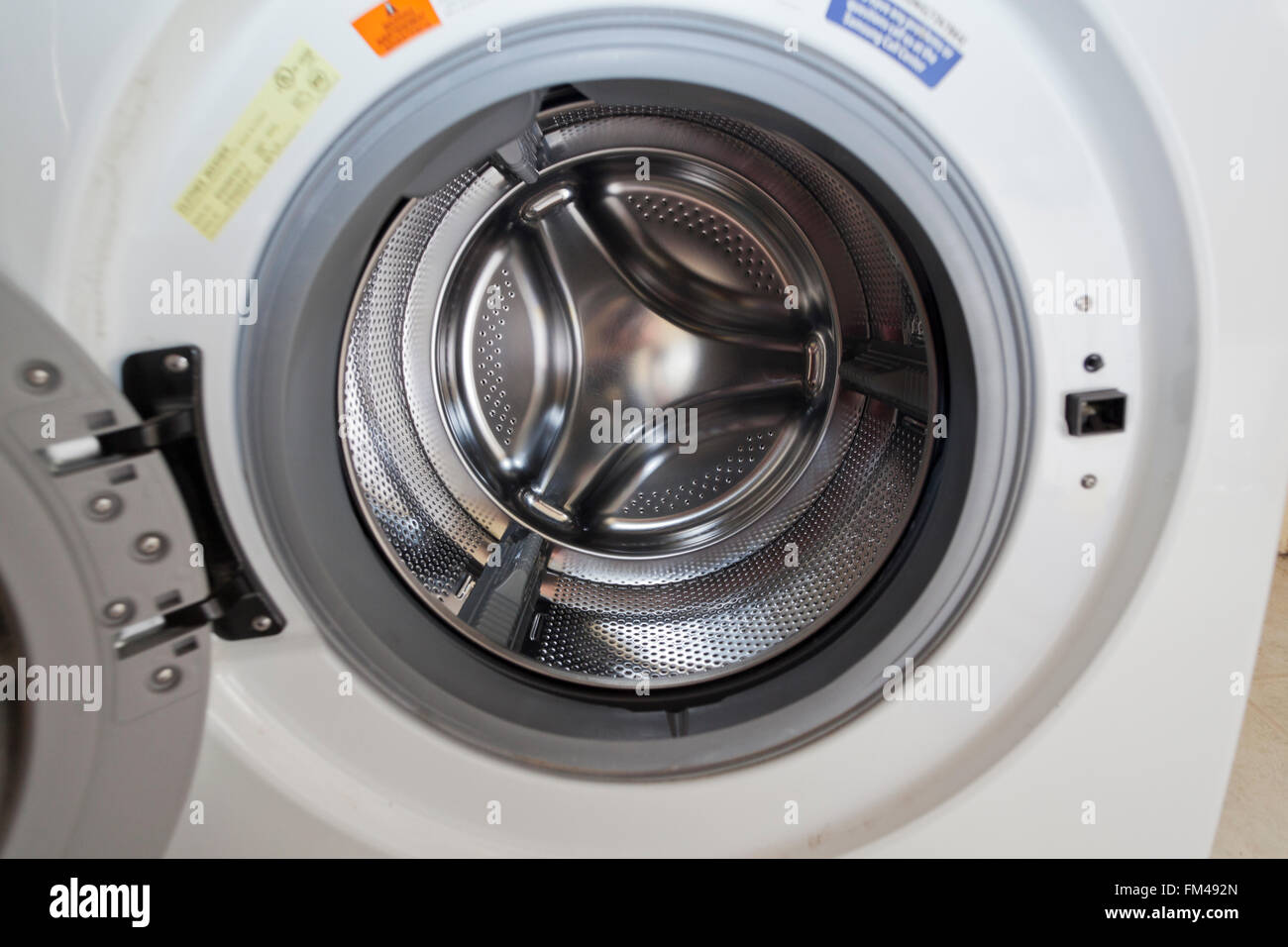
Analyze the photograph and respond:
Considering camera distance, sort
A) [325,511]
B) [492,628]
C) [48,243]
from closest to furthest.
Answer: [48,243] < [325,511] < [492,628]

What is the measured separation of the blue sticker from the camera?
0.54 m

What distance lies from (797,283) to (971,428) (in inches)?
15.3

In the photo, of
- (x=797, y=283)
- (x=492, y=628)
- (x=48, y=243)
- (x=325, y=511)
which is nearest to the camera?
(x=48, y=243)

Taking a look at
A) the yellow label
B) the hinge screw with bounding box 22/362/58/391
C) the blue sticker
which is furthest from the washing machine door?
the blue sticker

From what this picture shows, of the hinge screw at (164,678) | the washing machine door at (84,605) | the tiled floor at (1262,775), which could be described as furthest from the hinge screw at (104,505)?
the tiled floor at (1262,775)

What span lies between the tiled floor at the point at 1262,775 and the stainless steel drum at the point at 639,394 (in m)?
0.88

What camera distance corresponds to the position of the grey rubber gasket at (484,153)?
22.0 inches

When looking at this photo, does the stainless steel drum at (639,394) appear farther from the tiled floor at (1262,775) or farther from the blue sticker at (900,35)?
the tiled floor at (1262,775)

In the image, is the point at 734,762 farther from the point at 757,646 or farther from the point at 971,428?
the point at 971,428

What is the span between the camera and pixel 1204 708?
0.68 m

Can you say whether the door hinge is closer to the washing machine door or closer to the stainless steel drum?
the washing machine door

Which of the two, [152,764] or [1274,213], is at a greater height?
[1274,213]

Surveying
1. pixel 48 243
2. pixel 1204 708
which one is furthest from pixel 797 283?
pixel 48 243
